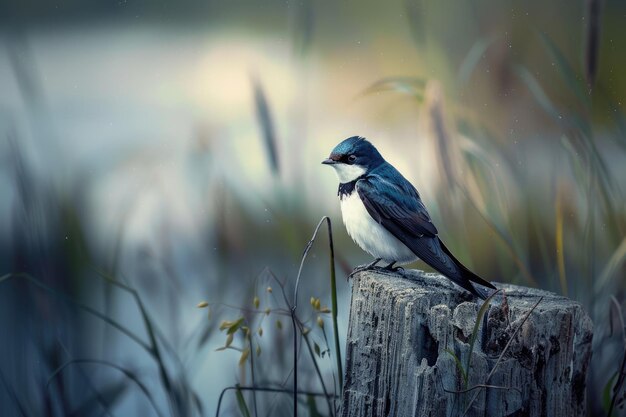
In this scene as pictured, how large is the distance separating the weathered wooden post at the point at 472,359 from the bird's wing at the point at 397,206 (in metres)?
0.41

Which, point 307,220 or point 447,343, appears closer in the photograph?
point 447,343

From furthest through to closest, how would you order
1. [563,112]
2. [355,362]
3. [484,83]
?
[484,83] < [563,112] < [355,362]

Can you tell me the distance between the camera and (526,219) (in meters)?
2.53

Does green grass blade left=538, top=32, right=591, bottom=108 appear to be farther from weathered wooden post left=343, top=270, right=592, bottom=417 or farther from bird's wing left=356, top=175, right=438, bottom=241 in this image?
weathered wooden post left=343, top=270, right=592, bottom=417

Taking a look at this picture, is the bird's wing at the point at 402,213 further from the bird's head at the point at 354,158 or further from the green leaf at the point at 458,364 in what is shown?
the green leaf at the point at 458,364

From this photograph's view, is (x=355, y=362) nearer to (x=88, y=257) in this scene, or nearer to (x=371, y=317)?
(x=371, y=317)

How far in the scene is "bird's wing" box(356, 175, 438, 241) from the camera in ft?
7.17

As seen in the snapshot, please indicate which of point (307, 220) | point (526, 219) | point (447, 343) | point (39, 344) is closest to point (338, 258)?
point (447, 343)

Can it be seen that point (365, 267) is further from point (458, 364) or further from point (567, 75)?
point (567, 75)

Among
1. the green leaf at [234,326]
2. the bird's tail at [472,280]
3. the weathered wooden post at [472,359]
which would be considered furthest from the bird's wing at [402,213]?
the green leaf at [234,326]

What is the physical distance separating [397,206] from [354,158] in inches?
8.6

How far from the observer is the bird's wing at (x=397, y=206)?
219 cm

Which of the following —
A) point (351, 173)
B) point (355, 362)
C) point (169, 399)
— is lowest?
point (169, 399)

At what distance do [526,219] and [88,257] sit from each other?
1237 millimetres
